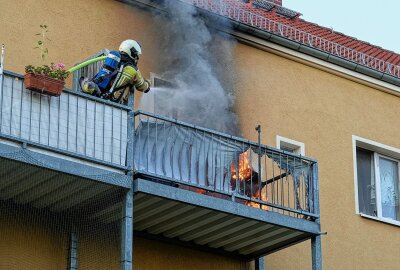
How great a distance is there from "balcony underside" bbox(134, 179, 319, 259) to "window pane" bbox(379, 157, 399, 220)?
360cm

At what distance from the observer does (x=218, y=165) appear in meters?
16.6

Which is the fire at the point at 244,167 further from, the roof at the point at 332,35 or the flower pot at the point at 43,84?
the roof at the point at 332,35

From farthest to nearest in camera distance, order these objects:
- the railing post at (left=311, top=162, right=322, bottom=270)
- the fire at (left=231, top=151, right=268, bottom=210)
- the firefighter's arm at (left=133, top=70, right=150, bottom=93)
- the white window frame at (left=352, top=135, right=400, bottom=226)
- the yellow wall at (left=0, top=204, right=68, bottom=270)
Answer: the white window frame at (left=352, top=135, right=400, bottom=226)
the railing post at (left=311, top=162, right=322, bottom=270)
the fire at (left=231, top=151, right=268, bottom=210)
the firefighter's arm at (left=133, top=70, right=150, bottom=93)
the yellow wall at (left=0, top=204, right=68, bottom=270)

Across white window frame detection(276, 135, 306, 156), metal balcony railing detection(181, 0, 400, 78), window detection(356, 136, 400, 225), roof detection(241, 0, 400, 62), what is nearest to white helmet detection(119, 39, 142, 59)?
metal balcony railing detection(181, 0, 400, 78)

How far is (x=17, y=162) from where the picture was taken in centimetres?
1444

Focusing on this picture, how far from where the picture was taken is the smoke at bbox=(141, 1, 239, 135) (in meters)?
18.2

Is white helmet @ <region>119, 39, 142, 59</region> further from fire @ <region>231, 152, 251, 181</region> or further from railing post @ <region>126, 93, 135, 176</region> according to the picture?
fire @ <region>231, 152, 251, 181</region>

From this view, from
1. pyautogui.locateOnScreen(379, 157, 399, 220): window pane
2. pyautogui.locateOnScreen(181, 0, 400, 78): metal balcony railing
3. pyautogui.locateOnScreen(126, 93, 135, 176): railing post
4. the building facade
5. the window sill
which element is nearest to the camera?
pyautogui.locateOnScreen(126, 93, 135, 176): railing post

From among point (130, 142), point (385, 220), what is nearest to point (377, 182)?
point (385, 220)

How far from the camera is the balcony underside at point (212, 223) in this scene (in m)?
15.8

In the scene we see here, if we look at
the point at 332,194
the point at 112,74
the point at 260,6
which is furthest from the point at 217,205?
the point at 260,6

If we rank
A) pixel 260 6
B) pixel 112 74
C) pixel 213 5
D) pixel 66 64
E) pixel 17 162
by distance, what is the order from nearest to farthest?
1. pixel 17 162
2. pixel 112 74
3. pixel 66 64
4. pixel 213 5
5. pixel 260 6

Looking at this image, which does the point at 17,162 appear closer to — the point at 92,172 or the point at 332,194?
the point at 92,172

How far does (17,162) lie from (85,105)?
133 cm
